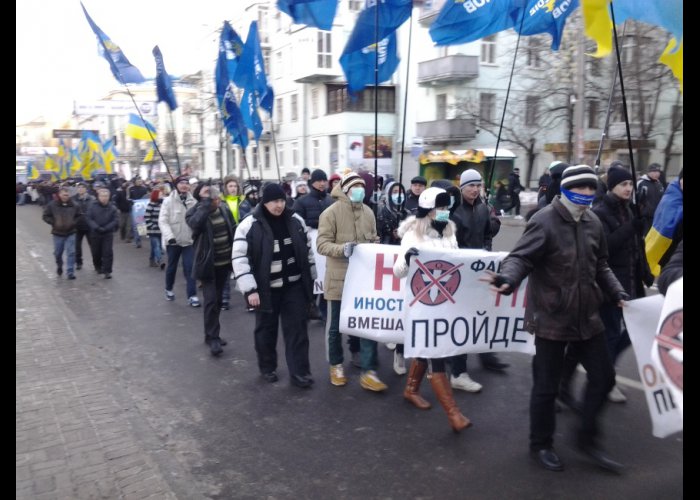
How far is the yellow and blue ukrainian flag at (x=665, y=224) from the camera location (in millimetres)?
4780

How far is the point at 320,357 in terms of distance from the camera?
269 inches

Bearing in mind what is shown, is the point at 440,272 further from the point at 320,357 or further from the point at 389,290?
the point at 320,357

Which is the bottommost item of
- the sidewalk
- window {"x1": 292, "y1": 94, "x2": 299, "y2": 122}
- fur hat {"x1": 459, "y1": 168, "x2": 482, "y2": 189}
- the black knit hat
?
Answer: the sidewalk

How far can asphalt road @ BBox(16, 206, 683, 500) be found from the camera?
3957 millimetres

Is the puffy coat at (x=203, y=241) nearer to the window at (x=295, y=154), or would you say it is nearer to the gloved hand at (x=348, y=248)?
the gloved hand at (x=348, y=248)

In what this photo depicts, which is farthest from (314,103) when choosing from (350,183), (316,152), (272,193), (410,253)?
(410,253)

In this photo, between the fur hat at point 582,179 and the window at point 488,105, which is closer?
the fur hat at point 582,179

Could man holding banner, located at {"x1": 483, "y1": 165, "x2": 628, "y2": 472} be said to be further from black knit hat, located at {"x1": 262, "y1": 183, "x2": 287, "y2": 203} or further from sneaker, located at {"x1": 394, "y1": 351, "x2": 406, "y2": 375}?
black knit hat, located at {"x1": 262, "y1": 183, "x2": 287, "y2": 203}

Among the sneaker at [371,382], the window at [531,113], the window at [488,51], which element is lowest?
the sneaker at [371,382]

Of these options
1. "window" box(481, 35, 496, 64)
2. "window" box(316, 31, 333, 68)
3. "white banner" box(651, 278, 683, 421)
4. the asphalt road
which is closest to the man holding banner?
the asphalt road

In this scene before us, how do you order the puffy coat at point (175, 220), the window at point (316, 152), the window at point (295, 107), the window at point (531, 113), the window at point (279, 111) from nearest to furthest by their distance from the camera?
the puffy coat at point (175, 220), the window at point (531, 113), the window at point (316, 152), the window at point (295, 107), the window at point (279, 111)

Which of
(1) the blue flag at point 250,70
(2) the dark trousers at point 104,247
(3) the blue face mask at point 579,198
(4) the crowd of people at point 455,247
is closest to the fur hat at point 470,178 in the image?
(4) the crowd of people at point 455,247

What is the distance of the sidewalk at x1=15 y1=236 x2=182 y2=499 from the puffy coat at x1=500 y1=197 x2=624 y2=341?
254 centimetres

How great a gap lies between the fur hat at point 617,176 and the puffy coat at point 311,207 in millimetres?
3765
